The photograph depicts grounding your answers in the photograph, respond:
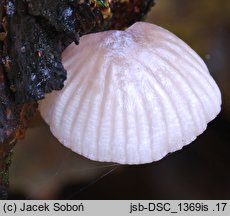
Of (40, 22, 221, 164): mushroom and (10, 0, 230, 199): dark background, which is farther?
(10, 0, 230, 199): dark background

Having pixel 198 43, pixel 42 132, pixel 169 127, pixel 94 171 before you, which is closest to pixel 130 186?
pixel 94 171

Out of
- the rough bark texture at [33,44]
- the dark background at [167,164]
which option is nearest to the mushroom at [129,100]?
the rough bark texture at [33,44]

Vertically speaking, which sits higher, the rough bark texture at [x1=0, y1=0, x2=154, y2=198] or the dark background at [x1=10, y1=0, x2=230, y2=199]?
the rough bark texture at [x1=0, y1=0, x2=154, y2=198]

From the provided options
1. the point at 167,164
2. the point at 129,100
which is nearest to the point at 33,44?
the point at 129,100

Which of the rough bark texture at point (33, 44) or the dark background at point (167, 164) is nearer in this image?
the rough bark texture at point (33, 44)

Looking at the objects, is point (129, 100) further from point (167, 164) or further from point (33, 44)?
point (167, 164)

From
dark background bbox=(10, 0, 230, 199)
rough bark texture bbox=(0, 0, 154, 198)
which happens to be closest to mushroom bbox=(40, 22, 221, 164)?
rough bark texture bbox=(0, 0, 154, 198)

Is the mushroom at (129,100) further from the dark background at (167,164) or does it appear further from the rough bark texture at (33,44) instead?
the dark background at (167,164)

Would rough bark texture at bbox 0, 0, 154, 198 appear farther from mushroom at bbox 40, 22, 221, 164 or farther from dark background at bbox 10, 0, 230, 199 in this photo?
dark background at bbox 10, 0, 230, 199
